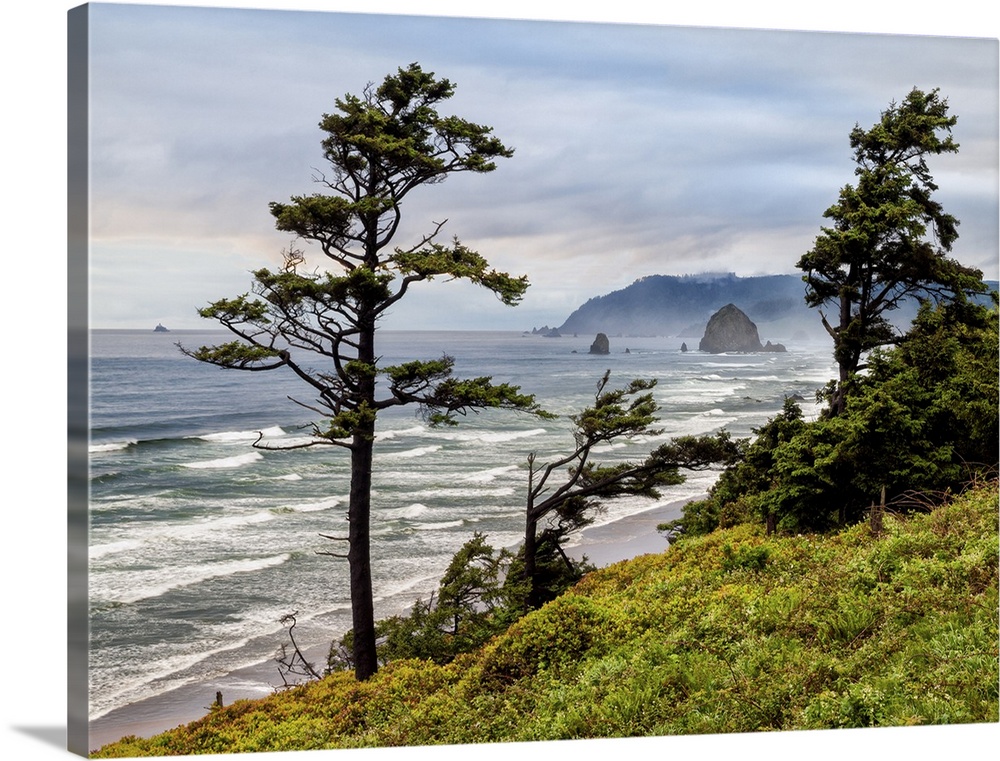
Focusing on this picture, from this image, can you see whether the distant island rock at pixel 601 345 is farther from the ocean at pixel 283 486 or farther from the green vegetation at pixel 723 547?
the green vegetation at pixel 723 547

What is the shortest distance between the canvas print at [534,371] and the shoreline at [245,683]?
0.03 m

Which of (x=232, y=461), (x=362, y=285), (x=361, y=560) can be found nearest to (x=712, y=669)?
(x=361, y=560)

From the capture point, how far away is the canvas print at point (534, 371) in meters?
6.10

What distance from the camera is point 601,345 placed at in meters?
7.74

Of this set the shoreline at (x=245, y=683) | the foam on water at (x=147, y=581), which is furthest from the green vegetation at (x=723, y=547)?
the foam on water at (x=147, y=581)

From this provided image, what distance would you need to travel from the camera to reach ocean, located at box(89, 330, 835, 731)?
6.39 metres

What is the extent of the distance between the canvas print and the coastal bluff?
0.03m

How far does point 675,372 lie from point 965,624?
256 centimetres

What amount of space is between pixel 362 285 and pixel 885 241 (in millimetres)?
3821

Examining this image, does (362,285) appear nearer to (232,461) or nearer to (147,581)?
(147,581)

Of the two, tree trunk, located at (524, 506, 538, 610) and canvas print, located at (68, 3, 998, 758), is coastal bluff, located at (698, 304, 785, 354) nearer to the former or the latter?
canvas print, located at (68, 3, 998, 758)

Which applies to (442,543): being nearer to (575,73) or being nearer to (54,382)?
(54,382)

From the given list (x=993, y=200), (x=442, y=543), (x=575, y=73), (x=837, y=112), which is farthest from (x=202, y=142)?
(x=993, y=200)

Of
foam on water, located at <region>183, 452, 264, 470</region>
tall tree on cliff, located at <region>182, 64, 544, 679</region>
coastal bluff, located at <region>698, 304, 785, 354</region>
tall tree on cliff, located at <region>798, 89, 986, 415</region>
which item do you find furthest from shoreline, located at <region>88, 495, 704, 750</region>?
foam on water, located at <region>183, 452, 264, 470</region>
